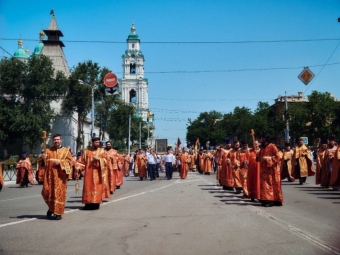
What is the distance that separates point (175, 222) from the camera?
27.5ft

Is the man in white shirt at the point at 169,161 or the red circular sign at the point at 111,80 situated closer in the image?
the man in white shirt at the point at 169,161

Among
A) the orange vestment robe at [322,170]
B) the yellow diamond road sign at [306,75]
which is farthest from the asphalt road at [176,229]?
the yellow diamond road sign at [306,75]

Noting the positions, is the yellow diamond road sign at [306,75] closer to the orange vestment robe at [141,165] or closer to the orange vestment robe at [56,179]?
the orange vestment robe at [141,165]

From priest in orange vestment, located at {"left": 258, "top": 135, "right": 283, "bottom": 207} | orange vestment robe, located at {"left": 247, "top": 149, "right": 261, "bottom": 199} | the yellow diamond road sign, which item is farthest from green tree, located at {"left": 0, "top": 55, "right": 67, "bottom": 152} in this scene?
priest in orange vestment, located at {"left": 258, "top": 135, "right": 283, "bottom": 207}

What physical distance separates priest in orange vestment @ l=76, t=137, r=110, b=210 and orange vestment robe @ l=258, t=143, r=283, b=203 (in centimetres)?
426

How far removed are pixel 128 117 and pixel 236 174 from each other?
57.6 metres

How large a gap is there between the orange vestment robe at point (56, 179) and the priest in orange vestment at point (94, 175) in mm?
817

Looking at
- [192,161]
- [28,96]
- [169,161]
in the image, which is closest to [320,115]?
[192,161]

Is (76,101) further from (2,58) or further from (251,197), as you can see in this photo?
(251,197)

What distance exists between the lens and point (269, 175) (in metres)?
11.3

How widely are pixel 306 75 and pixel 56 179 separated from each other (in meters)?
18.9

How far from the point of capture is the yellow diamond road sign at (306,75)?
79.1 feet

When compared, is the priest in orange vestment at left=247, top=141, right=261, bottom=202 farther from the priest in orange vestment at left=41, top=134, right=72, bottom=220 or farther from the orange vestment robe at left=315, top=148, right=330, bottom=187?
the orange vestment robe at left=315, top=148, right=330, bottom=187

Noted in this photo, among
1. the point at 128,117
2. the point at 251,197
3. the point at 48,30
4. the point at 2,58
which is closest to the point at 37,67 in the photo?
the point at 2,58
